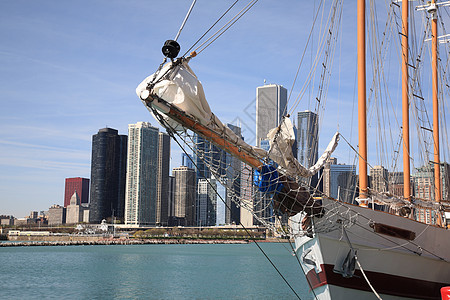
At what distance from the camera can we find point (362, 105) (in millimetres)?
18219

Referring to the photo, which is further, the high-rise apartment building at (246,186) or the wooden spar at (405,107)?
the wooden spar at (405,107)

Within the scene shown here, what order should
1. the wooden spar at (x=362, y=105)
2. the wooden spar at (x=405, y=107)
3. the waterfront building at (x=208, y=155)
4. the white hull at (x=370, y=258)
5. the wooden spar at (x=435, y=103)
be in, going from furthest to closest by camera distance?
the wooden spar at (x=435, y=103) → the wooden spar at (x=405, y=107) → the wooden spar at (x=362, y=105) → the white hull at (x=370, y=258) → the waterfront building at (x=208, y=155)

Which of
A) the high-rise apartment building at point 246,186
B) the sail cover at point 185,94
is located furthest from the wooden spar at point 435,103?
the sail cover at point 185,94

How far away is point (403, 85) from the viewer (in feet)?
80.6

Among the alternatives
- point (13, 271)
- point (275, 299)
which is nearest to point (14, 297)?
point (275, 299)

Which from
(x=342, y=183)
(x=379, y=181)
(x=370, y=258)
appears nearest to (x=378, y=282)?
(x=370, y=258)

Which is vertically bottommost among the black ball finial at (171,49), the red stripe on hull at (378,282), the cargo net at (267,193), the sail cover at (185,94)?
the red stripe on hull at (378,282)

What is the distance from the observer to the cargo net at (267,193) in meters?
13.1

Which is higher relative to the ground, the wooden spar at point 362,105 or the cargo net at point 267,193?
the wooden spar at point 362,105

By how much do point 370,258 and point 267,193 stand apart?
4.65 m

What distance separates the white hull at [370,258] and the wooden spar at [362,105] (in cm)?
160

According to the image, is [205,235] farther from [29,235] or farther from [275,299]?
[275,299]

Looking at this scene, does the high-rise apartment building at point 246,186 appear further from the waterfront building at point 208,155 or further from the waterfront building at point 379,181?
the waterfront building at point 379,181

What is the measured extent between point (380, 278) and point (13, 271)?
43.8 m
